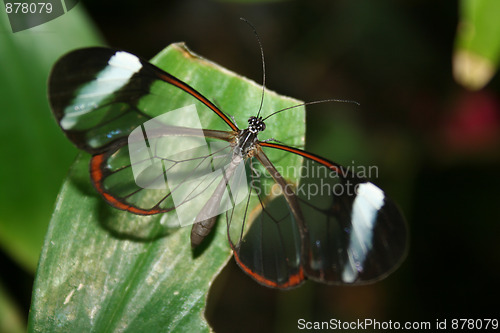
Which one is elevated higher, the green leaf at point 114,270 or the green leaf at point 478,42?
the green leaf at point 478,42

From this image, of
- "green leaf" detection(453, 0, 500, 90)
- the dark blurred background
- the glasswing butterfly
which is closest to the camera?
the glasswing butterfly

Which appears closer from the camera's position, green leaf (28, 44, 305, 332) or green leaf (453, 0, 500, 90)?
green leaf (28, 44, 305, 332)

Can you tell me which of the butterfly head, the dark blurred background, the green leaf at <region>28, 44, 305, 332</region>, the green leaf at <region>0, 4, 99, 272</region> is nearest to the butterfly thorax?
the butterfly head

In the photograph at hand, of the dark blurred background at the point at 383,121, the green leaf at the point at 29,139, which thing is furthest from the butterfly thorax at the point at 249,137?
the dark blurred background at the point at 383,121

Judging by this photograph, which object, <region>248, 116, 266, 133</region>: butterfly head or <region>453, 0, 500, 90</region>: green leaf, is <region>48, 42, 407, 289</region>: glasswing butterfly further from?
<region>453, 0, 500, 90</region>: green leaf

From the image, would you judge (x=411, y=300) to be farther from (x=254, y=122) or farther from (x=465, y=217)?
(x=254, y=122)

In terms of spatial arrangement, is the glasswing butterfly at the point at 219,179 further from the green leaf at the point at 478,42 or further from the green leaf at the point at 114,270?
the green leaf at the point at 478,42

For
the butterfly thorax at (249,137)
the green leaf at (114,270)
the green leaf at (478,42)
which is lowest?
the green leaf at (114,270)
